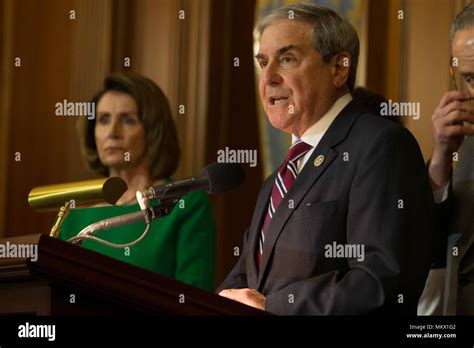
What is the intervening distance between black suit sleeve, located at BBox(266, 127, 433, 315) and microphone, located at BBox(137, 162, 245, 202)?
0.30 metres

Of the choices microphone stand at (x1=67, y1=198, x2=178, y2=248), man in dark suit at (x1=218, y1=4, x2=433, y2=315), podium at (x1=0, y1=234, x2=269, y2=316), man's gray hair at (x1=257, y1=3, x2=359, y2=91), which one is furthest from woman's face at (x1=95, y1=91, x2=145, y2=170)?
podium at (x1=0, y1=234, x2=269, y2=316)

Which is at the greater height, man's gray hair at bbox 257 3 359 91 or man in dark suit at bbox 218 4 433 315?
man's gray hair at bbox 257 3 359 91

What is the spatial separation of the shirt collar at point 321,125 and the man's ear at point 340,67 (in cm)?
6

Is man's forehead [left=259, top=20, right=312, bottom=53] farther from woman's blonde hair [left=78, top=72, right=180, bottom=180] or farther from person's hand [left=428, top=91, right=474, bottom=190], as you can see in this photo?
Result: woman's blonde hair [left=78, top=72, right=180, bottom=180]

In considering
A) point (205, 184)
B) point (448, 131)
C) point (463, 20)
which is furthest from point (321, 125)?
point (463, 20)

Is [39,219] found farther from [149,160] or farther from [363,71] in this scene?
[363,71]

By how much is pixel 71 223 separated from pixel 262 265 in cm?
98

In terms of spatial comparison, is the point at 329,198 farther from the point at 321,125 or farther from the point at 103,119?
the point at 103,119

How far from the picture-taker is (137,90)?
421cm

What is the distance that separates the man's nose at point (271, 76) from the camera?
3.50 m

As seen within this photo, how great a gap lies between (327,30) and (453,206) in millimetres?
631

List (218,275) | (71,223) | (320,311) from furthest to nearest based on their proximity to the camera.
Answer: (218,275) → (71,223) → (320,311)

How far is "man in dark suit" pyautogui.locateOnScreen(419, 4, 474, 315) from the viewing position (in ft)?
11.3

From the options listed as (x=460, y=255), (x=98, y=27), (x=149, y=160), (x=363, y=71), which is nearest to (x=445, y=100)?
(x=460, y=255)
